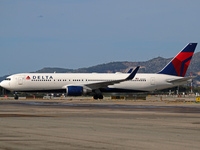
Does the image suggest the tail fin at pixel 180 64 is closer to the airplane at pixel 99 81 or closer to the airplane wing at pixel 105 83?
the airplane at pixel 99 81

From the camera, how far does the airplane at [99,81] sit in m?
66.2

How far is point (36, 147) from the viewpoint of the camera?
12820 millimetres

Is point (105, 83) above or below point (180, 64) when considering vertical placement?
below

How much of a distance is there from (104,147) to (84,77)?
2181 inches

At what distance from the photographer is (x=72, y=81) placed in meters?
67.6

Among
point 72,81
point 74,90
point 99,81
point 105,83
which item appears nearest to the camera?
point 74,90

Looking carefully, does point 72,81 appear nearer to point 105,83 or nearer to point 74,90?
point 74,90

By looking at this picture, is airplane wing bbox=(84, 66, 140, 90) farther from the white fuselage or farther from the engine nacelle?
the engine nacelle

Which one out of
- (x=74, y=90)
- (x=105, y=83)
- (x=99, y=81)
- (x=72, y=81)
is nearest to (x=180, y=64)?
(x=105, y=83)

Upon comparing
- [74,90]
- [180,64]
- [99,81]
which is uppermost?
[180,64]

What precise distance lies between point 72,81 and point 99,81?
4.33m

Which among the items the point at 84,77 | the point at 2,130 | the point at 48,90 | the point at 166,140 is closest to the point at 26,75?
the point at 48,90

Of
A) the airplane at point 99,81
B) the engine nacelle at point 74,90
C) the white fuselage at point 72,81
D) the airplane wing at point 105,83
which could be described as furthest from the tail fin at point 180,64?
the engine nacelle at point 74,90

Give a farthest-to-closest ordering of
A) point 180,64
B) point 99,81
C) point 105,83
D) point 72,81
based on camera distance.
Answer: point 180,64
point 99,81
point 72,81
point 105,83
